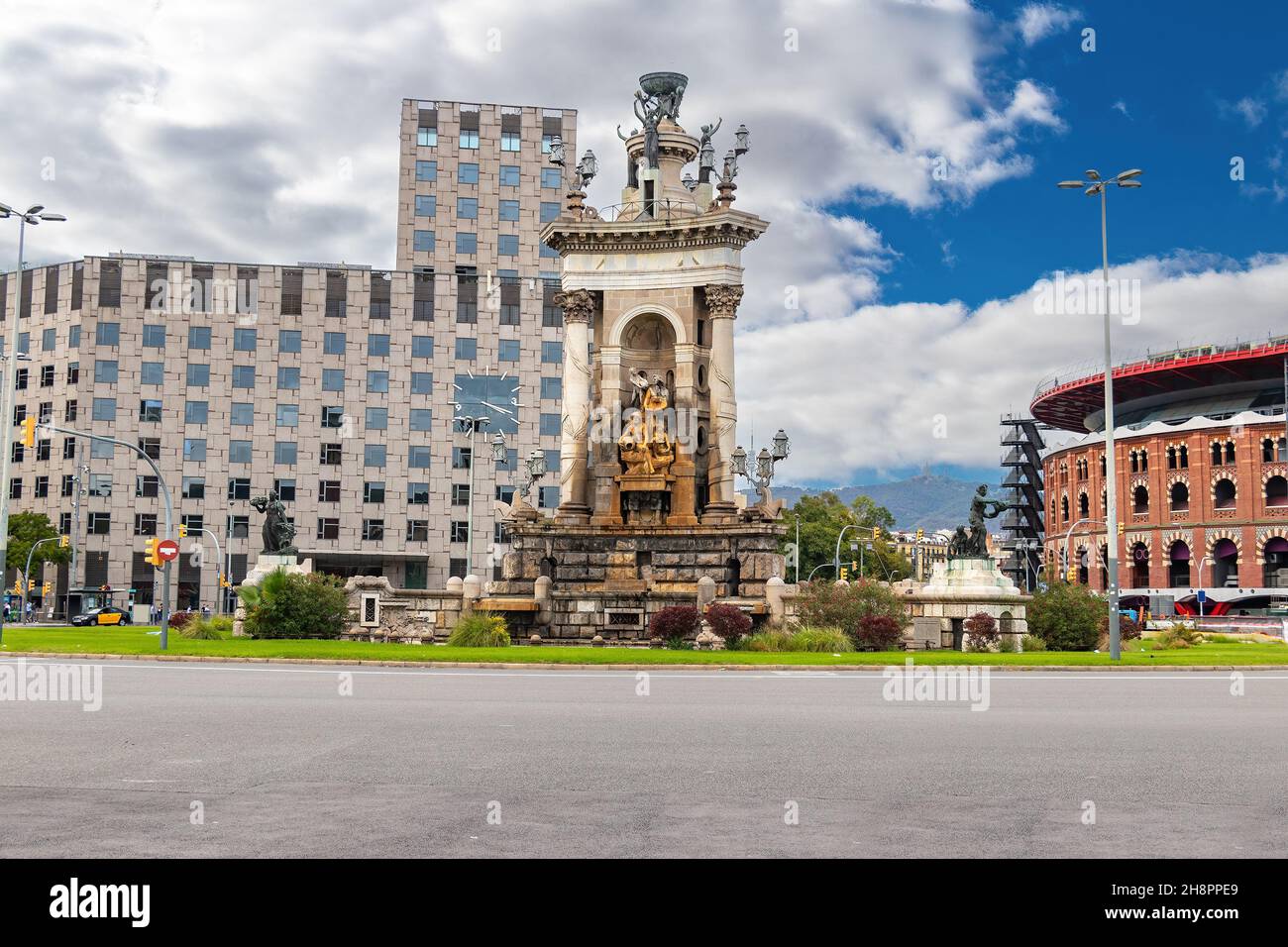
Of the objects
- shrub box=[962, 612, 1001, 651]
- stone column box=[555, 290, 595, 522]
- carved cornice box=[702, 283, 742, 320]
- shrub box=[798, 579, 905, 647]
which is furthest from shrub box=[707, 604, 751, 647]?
carved cornice box=[702, 283, 742, 320]

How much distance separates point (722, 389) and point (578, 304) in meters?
5.99

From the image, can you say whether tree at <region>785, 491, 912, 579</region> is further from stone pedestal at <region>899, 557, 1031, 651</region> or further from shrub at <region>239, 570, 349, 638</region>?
shrub at <region>239, 570, 349, 638</region>

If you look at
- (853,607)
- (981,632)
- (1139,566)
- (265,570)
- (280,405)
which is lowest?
(981,632)

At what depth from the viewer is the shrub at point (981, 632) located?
3359 centimetres

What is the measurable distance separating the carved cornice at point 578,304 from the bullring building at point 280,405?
3971cm

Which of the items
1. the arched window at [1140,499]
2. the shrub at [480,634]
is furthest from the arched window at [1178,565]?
the shrub at [480,634]

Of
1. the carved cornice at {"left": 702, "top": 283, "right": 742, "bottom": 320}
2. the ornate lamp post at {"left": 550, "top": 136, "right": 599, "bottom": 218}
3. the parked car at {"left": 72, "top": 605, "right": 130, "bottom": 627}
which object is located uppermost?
the ornate lamp post at {"left": 550, "top": 136, "right": 599, "bottom": 218}

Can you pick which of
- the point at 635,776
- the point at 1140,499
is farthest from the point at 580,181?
the point at 1140,499

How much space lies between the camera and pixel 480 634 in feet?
112

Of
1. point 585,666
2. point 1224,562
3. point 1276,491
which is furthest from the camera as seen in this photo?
point 1224,562

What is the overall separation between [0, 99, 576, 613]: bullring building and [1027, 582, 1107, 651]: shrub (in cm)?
4984

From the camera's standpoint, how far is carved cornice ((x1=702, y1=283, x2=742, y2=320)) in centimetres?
4162

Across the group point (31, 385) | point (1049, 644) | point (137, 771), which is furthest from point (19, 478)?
point (137, 771)

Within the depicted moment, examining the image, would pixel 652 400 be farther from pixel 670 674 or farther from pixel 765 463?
pixel 670 674
